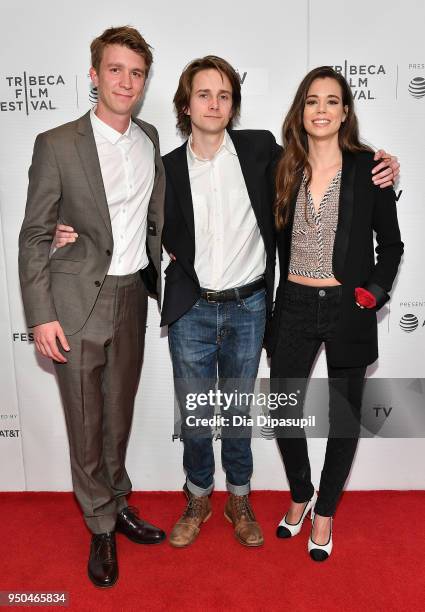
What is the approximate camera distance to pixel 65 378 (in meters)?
2.43

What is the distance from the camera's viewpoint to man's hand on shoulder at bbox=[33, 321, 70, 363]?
2.31 meters

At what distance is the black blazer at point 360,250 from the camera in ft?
7.55

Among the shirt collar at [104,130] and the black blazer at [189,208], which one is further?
the black blazer at [189,208]

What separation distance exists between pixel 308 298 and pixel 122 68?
119 centimetres

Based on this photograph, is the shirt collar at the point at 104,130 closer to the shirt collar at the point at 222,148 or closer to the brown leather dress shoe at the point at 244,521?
the shirt collar at the point at 222,148

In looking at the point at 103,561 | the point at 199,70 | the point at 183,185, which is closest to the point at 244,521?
the point at 103,561

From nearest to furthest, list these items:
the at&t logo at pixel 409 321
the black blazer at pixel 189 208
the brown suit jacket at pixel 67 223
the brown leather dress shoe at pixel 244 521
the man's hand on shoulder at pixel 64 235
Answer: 1. the brown suit jacket at pixel 67 223
2. the man's hand on shoulder at pixel 64 235
3. the black blazer at pixel 189 208
4. the brown leather dress shoe at pixel 244 521
5. the at&t logo at pixel 409 321

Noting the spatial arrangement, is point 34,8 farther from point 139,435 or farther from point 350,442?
point 350,442

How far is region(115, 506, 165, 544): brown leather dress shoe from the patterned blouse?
1.41 meters

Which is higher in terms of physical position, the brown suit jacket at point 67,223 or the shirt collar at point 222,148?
the shirt collar at point 222,148

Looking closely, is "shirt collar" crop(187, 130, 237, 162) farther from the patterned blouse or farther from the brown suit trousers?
the brown suit trousers

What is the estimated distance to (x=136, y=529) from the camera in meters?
2.73

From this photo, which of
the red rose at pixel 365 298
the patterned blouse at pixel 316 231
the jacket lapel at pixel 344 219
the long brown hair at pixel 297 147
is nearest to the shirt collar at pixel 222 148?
the long brown hair at pixel 297 147

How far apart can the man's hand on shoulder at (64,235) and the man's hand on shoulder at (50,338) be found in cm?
34
